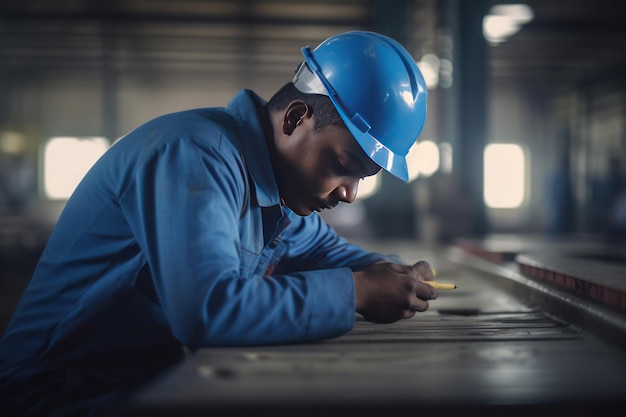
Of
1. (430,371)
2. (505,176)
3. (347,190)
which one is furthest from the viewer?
(505,176)

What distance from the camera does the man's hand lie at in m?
1.41

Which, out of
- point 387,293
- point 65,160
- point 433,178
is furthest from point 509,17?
point 65,160

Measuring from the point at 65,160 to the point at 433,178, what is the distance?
48.8 feet

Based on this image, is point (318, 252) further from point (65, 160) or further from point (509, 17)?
point (65, 160)

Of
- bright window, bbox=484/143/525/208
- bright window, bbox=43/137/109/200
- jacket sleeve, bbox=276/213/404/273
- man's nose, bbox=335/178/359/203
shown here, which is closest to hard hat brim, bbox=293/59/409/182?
man's nose, bbox=335/178/359/203

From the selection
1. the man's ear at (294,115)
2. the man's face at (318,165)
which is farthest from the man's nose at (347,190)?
the man's ear at (294,115)

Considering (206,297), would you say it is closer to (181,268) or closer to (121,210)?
(181,268)

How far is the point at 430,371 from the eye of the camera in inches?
46.2

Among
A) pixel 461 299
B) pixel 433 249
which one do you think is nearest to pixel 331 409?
pixel 461 299

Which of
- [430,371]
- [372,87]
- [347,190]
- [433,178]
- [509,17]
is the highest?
[509,17]

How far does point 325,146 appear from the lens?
157 cm

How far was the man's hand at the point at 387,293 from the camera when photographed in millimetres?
1414

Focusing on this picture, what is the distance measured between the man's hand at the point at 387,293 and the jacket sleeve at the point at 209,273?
0.18 ft

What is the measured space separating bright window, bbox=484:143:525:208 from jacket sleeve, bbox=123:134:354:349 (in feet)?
60.2
